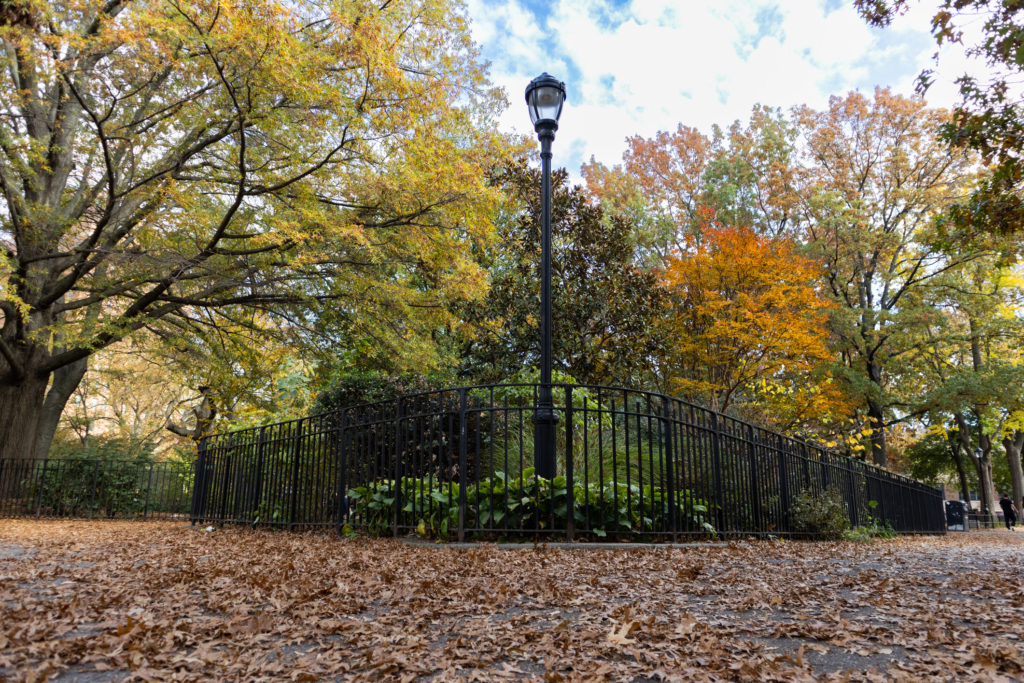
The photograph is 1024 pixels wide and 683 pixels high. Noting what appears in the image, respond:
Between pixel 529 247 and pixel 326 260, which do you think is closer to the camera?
pixel 326 260

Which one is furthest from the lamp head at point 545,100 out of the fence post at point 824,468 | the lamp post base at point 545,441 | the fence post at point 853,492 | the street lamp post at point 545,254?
the fence post at point 853,492

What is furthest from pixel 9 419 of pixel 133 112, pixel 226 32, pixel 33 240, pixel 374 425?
pixel 374 425

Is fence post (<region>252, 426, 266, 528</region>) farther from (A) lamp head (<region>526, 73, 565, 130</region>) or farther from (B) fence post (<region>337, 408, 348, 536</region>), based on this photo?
(A) lamp head (<region>526, 73, 565, 130</region>)

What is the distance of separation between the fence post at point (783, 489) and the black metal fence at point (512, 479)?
0.06 feet

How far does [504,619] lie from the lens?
120 inches

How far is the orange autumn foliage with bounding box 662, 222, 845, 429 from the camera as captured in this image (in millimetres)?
16562

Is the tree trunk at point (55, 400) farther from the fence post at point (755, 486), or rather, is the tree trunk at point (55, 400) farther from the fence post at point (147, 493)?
the fence post at point (755, 486)

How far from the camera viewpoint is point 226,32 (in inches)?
337

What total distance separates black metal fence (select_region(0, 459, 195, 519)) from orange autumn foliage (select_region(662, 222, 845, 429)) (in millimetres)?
13162

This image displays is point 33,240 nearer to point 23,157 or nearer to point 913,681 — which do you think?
point 23,157

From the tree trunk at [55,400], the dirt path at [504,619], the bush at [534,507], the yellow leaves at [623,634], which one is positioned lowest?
the dirt path at [504,619]

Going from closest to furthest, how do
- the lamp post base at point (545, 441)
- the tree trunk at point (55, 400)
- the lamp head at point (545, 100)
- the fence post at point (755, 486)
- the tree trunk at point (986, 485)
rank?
1. the lamp post base at point (545, 441)
2. the lamp head at point (545, 100)
3. the fence post at point (755, 486)
4. the tree trunk at point (55, 400)
5. the tree trunk at point (986, 485)

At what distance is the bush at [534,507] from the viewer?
6.24 meters

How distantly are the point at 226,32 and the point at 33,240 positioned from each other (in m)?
6.15
